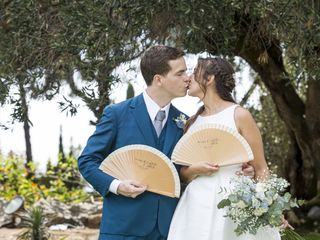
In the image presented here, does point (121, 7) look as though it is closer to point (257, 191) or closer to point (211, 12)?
point (211, 12)

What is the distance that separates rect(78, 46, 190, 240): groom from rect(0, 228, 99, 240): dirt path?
6.27 metres

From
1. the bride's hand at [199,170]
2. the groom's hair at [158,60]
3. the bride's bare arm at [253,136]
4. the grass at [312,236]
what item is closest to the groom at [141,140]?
the groom's hair at [158,60]

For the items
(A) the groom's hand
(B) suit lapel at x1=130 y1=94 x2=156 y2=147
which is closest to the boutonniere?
(B) suit lapel at x1=130 y1=94 x2=156 y2=147

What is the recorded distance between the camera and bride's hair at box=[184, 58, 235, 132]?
3.11 meters

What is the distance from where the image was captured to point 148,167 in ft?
9.72

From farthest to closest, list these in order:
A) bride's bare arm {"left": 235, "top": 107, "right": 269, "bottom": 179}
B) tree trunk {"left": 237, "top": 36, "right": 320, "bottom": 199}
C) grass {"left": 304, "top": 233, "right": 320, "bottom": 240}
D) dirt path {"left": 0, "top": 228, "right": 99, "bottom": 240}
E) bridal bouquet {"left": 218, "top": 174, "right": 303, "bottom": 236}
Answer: dirt path {"left": 0, "top": 228, "right": 99, "bottom": 240}
grass {"left": 304, "top": 233, "right": 320, "bottom": 240}
tree trunk {"left": 237, "top": 36, "right": 320, "bottom": 199}
bride's bare arm {"left": 235, "top": 107, "right": 269, "bottom": 179}
bridal bouquet {"left": 218, "top": 174, "right": 303, "bottom": 236}

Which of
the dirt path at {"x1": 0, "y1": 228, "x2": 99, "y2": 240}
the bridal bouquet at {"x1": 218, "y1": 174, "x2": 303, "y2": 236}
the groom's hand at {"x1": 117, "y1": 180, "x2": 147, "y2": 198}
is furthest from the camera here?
the dirt path at {"x1": 0, "y1": 228, "x2": 99, "y2": 240}

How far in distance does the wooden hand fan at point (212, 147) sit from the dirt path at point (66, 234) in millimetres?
6397

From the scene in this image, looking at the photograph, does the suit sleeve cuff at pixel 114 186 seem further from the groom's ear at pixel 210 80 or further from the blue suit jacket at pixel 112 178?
the groom's ear at pixel 210 80

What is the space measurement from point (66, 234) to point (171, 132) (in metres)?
7.02

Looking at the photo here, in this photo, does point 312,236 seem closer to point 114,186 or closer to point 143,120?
point 143,120

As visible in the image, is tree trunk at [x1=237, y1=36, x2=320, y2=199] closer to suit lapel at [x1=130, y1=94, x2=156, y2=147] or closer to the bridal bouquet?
suit lapel at [x1=130, y1=94, x2=156, y2=147]

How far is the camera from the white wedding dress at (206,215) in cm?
296

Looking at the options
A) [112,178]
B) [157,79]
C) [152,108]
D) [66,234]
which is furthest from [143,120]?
[66,234]
